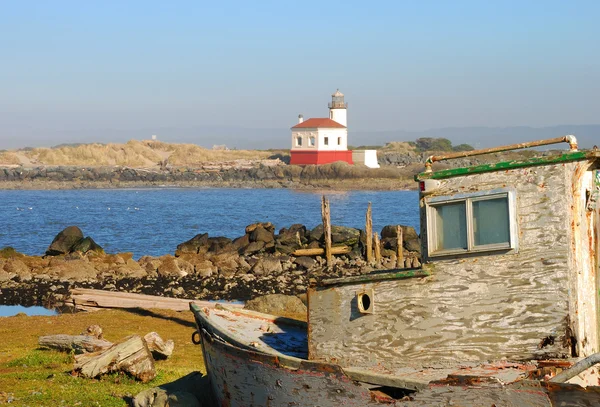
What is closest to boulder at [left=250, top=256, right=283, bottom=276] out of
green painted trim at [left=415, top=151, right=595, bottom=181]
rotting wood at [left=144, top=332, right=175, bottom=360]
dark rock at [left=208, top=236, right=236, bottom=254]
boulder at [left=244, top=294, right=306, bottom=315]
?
dark rock at [left=208, top=236, right=236, bottom=254]

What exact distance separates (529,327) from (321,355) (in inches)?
108

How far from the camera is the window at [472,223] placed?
9.16 meters

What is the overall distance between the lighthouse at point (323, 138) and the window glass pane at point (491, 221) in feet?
322

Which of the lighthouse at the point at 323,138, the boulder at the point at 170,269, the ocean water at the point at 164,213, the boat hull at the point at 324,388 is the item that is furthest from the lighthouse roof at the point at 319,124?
the boat hull at the point at 324,388

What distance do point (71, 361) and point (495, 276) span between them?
817 centimetres

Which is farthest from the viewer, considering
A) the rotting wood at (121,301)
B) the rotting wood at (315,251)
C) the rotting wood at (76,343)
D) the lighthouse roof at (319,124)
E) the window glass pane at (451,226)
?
the lighthouse roof at (319,124)

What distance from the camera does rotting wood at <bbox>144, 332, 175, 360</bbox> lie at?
1462cm

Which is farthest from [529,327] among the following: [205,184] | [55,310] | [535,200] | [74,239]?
[205,184]

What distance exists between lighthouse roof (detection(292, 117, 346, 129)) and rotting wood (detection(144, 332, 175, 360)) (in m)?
93.0

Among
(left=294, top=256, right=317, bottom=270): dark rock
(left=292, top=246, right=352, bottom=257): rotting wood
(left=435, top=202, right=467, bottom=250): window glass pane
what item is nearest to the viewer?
(left=435, top=202, right=467, bottom=250): window glass pane

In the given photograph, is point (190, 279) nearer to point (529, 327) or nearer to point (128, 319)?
point (128, 319)

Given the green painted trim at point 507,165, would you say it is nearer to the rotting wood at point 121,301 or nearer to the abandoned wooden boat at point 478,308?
the abandoned wooden boat at point 478,308

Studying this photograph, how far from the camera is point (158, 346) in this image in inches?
580

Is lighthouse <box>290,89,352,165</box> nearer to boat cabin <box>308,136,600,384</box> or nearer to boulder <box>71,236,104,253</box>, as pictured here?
boulder <box>71,236,104,253</box>
